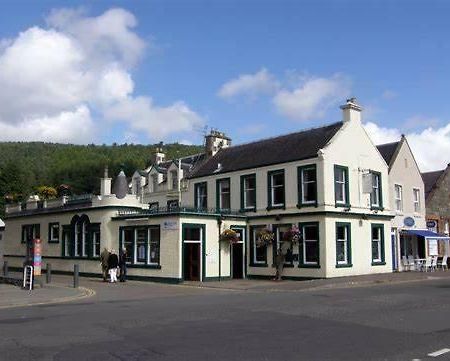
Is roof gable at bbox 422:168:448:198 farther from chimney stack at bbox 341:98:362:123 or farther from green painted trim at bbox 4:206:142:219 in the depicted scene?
green painted trim at bbox 4:206:142:219

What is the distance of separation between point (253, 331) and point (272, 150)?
76.7ft

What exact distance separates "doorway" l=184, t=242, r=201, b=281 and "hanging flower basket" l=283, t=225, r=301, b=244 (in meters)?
4.85

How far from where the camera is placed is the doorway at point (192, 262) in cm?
3022

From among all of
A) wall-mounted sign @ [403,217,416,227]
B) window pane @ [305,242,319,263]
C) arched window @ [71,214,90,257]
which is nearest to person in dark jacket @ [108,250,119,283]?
arched window @ [71,214,90,257]

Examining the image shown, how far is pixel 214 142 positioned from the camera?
4153cm

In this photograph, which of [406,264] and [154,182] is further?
[154,182]

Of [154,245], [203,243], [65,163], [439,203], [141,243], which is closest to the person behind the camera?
[203,243]

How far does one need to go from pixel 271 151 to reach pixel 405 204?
1077 centimetres

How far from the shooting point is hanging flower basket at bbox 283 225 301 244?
30.3 meters

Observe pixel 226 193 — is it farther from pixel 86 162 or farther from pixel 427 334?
pixel 86 162

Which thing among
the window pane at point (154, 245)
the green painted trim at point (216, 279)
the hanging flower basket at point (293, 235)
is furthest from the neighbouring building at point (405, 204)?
the window pane at point (154, 245)

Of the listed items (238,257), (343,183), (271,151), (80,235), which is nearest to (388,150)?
(343,183)

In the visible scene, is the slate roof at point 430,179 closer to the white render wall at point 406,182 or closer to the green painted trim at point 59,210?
the white render wall at point 406,182

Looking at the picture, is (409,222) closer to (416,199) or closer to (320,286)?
(416,199)
